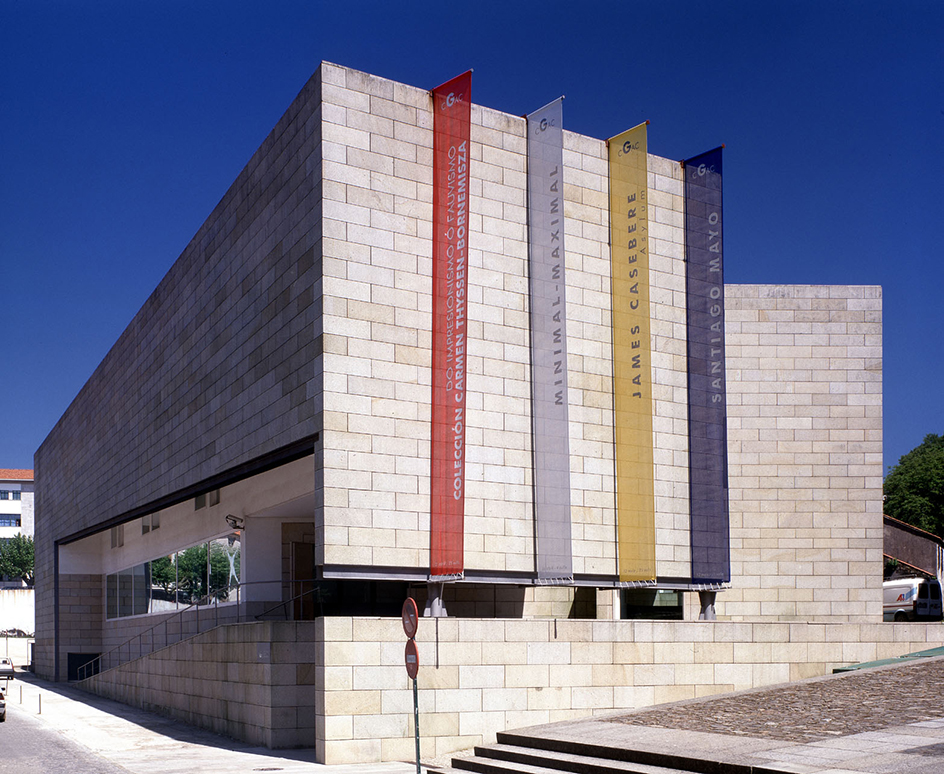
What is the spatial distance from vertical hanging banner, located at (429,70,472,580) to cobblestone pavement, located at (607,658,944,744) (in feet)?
15.4

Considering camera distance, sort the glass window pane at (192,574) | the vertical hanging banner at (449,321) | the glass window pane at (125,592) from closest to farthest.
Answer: the vertical hanging banner at (449,321), the glass window pane at (192,574), the glass window pane at (125,592)

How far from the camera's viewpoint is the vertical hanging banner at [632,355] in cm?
2320

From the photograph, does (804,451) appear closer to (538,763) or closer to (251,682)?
(538,763)

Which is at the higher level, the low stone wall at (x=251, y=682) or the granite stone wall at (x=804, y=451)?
the granite stone wall at (x=804, y=451)

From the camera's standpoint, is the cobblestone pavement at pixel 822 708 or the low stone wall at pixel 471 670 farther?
the low stone wall at pixel 471 670

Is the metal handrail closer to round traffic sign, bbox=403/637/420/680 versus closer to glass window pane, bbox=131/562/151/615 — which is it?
glass window pane, bbox=131/562/151/615

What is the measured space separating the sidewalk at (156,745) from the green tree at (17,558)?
7189 centimetres

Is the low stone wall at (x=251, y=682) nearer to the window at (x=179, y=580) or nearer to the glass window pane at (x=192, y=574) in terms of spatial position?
the window at (x=179, y=580)

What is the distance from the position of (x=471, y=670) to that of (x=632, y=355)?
823cm

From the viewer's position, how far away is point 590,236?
77.7 feet

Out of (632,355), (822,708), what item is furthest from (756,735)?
(632,355)

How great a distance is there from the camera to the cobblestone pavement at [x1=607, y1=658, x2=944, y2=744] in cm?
1559

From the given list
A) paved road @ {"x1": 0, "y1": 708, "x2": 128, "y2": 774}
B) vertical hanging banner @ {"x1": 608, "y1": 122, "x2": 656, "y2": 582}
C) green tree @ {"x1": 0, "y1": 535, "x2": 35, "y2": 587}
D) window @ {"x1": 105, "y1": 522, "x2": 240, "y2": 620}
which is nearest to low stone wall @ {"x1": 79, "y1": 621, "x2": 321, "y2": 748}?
window @ {"x1": 105, "y1": 522, "x2": 240, "y2": 620}

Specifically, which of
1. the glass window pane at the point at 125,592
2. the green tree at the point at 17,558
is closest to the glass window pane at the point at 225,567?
the glass window pane at the point at 125,592
